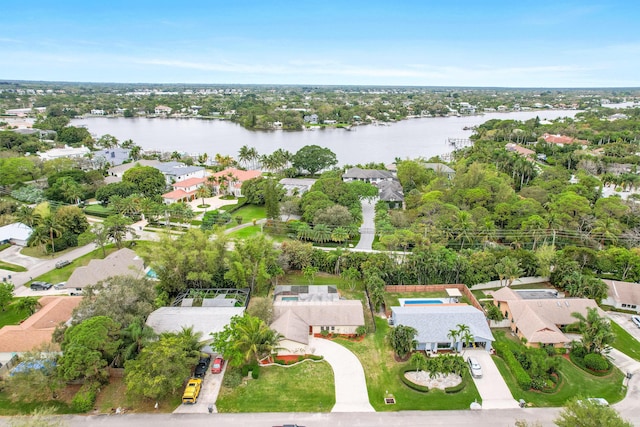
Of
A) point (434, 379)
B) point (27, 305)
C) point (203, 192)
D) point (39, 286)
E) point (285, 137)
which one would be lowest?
point (434, 379)

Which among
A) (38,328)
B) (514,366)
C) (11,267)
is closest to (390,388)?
(514,366)

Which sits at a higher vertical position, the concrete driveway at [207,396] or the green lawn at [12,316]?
the green lawn at [12,316]

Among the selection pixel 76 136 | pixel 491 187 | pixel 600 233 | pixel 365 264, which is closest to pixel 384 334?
pixel 365 264

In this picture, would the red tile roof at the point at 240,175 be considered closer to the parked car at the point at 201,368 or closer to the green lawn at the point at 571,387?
the parked car at the point at 201,368

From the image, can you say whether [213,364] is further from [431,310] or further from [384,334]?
[431,310]

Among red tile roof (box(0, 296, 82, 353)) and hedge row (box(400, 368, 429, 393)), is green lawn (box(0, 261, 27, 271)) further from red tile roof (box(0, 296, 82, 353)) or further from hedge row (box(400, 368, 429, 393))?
hedge row (box(400, 368, 429, 393))

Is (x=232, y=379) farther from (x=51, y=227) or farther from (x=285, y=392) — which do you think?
(x=51, y=227)

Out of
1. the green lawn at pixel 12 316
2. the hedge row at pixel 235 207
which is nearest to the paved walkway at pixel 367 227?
the hedge row at pixel 235 207
